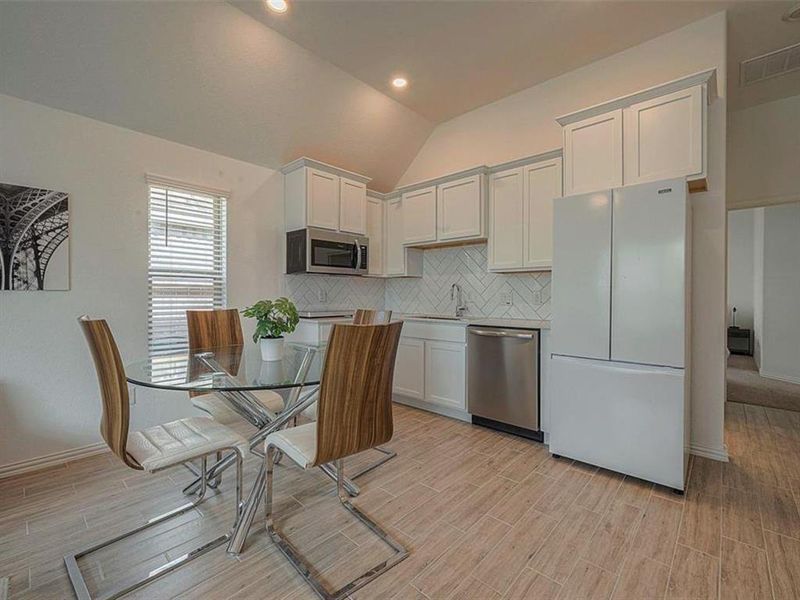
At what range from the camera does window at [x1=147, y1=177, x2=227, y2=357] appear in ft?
9.86

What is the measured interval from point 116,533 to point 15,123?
264 centimetres

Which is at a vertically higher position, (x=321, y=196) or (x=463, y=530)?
(x=321, y=196)

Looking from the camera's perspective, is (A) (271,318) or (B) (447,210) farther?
(B) (447,210)

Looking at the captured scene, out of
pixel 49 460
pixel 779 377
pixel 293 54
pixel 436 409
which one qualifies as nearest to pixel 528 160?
pixel 293 54

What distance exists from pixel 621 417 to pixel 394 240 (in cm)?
295

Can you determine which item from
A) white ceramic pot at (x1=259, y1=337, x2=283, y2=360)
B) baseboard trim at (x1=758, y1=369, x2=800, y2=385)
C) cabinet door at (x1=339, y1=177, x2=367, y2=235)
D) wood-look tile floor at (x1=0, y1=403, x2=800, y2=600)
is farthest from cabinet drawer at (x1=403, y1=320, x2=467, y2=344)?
baseboard trim at (x1=758, y1=369, x2=800, y2=385)

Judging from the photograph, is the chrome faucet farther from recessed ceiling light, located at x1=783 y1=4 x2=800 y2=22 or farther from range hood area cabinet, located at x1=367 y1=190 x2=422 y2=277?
recessed ceiling light, located at x1=783 y1=4 x2=800 y2=22

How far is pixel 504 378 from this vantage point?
120 inches

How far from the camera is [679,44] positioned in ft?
8.92

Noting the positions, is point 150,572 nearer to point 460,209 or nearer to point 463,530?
point 463,530

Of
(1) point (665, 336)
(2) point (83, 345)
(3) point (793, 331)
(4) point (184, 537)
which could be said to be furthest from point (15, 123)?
(3) point (793, 331)

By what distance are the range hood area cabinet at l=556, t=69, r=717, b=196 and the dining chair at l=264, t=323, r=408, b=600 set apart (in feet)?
6.68

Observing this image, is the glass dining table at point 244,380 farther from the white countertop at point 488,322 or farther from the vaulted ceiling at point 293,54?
the vaulted ceiling at point 293,54

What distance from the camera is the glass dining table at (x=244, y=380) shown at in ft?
5.34
